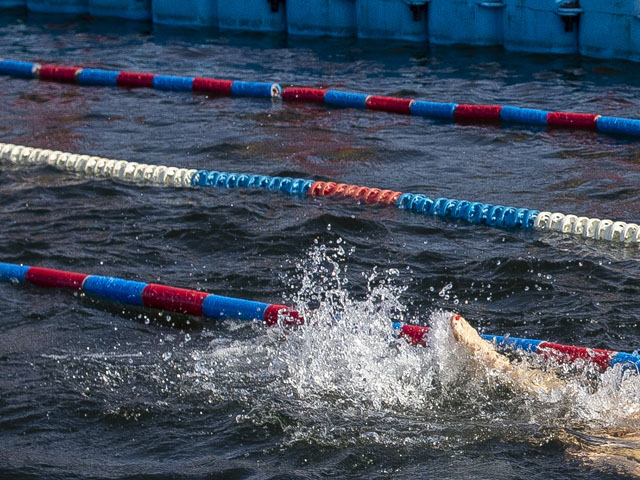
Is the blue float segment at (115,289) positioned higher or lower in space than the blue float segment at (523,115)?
lower

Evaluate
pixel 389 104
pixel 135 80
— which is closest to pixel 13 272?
pixel 389 104

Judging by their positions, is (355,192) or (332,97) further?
(332,97)

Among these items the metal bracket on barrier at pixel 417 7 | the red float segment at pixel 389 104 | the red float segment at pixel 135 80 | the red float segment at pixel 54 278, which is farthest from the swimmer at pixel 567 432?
the metal bracket on barrier at pixel 417 7

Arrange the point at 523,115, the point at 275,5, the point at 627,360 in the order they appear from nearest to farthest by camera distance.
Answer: the point at 627,360, the point at 523,115, the point at 275,5

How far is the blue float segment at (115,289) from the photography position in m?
5.91

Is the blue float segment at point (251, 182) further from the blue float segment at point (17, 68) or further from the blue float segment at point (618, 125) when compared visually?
the blue float segment at point (17, 68)

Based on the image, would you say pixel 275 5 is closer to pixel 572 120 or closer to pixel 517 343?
pixel 572 120

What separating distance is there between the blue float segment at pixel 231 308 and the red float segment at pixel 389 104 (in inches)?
194

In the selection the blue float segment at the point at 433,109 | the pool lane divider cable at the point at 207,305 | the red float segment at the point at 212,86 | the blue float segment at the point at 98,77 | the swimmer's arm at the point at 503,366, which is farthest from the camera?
the blue float segment at the point at 98,77

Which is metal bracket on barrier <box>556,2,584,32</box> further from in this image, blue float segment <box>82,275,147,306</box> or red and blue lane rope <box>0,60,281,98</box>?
blue float segment <box>82,275,147,306</box>

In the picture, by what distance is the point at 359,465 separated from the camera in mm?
4105

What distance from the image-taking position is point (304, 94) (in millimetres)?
10711

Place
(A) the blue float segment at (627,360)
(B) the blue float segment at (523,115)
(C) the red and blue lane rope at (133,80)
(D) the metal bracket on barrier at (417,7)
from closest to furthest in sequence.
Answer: (A) the blue float segment at (627,360) → (B) the blue float segment at (523,115) → (C) the red and blue lane rope at (133,80) → (D) the metal bracket on barrier at (417,7)

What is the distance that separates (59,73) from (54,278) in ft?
21.8
